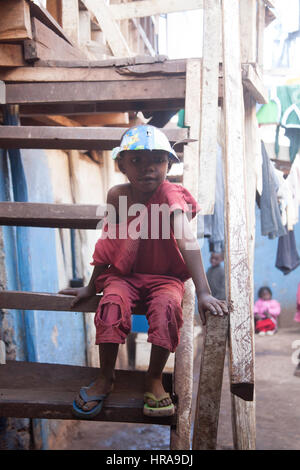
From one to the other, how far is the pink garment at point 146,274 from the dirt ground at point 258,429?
280 cm

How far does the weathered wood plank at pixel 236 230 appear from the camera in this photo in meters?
1.39

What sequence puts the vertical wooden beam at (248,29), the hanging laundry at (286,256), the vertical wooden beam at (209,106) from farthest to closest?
the hanging laundry at (286,256) → the vertical wooden beam at (248,29) → the vertical wooden beam at (209,106)

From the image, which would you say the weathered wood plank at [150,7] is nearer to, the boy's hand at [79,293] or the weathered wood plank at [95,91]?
the weathered wood plank at [95,91]

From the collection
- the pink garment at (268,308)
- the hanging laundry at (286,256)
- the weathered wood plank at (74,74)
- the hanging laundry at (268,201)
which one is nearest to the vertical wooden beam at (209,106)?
the weathered wood plank at (74,74)

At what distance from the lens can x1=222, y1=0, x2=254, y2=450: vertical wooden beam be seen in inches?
54.9

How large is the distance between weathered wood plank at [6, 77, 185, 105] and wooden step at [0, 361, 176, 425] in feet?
4.53

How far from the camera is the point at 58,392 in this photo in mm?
1914

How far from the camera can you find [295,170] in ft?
21.2

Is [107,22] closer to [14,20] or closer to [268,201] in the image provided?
[14,20]

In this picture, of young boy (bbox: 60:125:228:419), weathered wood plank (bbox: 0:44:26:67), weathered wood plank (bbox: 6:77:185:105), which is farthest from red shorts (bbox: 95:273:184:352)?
weathered wood plank (bbox: 0:44:26:67)

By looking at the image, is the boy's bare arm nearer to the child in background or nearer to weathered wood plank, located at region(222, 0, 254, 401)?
weathered wood plank, located at region(222, 0, 254, 401)

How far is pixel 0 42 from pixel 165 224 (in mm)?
1358

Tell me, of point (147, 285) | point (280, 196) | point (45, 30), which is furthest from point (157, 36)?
point (147, 285)

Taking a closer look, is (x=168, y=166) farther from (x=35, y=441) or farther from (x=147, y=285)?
(x=35, y=441)
